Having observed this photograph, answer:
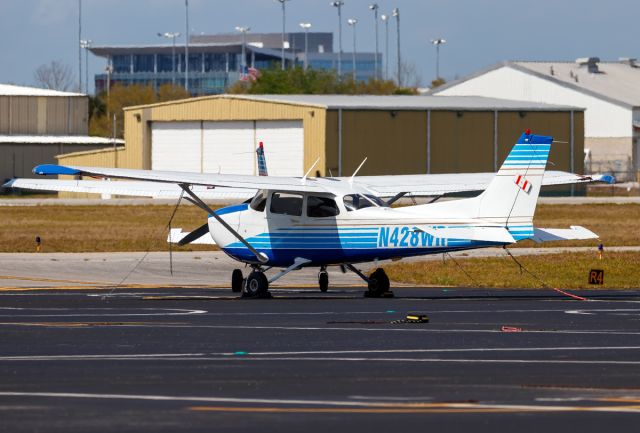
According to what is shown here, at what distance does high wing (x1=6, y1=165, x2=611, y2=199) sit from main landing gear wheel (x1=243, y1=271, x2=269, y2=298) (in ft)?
4.94

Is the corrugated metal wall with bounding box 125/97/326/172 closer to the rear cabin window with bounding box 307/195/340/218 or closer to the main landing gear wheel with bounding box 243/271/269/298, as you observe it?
the rear cabin window with bounding box 307/195/340/218

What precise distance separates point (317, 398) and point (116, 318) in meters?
8.37

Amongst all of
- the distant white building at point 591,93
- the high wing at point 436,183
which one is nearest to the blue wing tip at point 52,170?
the high wing at point 436,183

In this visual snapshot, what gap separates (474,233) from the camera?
22.2 metres

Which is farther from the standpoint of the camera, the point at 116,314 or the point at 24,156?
the point at 24,156

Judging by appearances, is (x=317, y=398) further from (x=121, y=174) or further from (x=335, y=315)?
(x=121, y=174)

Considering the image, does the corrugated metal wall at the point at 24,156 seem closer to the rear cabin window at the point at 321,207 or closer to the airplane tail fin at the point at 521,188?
the rear cabin window at the point at 321,207

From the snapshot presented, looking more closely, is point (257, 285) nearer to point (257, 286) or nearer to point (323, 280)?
point (257, 286)

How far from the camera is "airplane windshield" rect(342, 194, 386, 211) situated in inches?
940

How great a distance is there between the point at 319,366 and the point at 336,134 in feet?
186

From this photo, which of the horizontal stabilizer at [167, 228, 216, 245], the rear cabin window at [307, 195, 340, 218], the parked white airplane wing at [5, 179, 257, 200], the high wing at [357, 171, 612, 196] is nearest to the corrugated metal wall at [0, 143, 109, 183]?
the parked white airplane wing at [5, 179, 257, 200]

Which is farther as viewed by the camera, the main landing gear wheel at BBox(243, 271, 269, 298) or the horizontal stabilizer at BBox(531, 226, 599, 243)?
the main landing gear wheel at BBox(243, 271, 269, 298)

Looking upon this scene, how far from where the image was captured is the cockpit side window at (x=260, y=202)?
2489cm

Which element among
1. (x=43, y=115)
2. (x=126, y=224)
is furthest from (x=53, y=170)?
(x=43, y=115)
